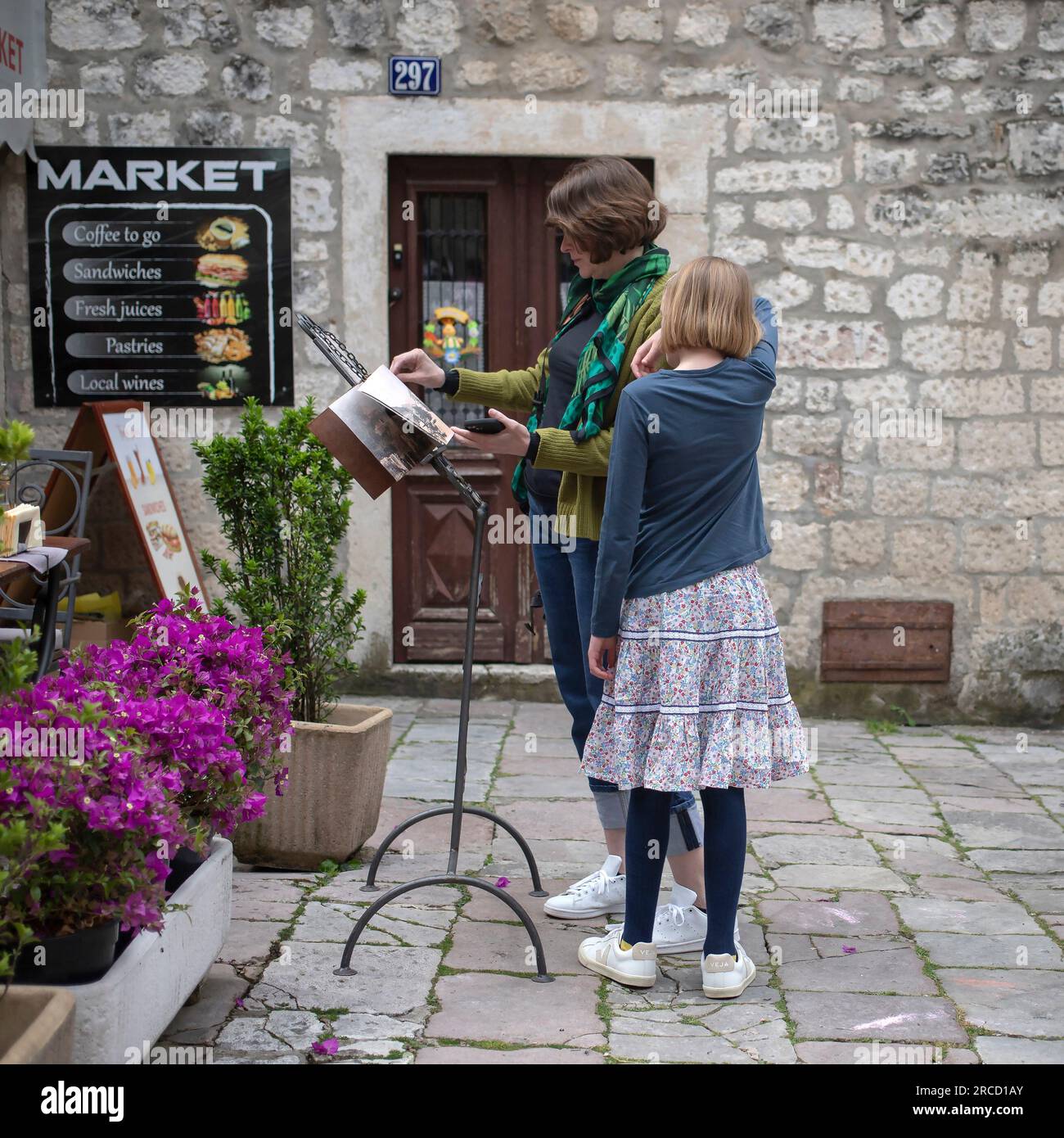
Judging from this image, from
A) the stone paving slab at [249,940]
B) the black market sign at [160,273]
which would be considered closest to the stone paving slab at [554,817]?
the stone paving slab at [249,940]

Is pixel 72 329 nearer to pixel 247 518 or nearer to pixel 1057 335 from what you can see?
pixel 247 518

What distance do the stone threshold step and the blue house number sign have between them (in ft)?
8.38

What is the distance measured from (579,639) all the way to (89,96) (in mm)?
3796

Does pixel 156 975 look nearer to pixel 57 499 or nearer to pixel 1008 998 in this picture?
pixel 1008 998

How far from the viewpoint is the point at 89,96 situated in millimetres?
5949

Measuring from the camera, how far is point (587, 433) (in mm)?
3258

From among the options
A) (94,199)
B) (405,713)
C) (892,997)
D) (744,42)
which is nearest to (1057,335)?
(744,42)

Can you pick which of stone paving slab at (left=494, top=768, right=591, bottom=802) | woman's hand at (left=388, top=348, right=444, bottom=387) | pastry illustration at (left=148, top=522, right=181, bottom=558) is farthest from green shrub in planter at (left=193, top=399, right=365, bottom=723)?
pastry illustration at (left=148, top=522, right=181, bottom=558)

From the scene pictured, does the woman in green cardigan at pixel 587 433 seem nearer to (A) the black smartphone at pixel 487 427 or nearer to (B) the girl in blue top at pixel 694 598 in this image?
(A) the black smartphone at pixel 487 427

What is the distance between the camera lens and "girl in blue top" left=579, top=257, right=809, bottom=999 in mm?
2975

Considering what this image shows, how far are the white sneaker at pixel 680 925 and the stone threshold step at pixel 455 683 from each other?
2801 mm

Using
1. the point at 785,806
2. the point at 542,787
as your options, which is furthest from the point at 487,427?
the point at 785,806

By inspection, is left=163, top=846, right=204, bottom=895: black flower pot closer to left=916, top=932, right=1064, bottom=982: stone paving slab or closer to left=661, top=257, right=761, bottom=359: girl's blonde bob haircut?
left=661, top=257, right=761, bottom=359: girl's blonde bob haircut
